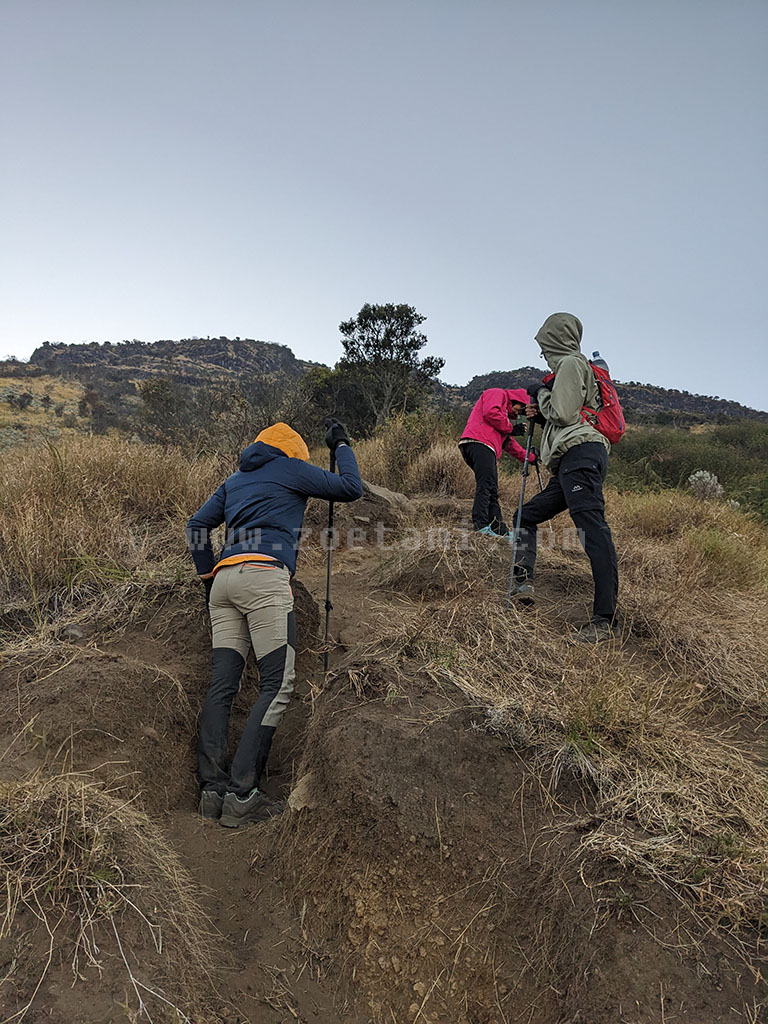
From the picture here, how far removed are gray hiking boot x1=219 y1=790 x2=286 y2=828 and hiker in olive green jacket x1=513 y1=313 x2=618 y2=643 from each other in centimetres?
200

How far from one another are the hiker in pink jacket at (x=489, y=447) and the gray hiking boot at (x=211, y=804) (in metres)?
3.42

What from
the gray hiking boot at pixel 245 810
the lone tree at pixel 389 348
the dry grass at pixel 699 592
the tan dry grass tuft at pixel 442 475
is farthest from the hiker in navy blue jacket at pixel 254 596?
the lone tree at pixel 389 348

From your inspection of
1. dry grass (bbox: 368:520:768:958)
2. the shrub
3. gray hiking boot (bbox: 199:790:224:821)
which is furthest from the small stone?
the shrub

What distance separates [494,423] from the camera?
18.9ft

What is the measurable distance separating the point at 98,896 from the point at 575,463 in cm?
323

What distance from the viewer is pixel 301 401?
11.5m

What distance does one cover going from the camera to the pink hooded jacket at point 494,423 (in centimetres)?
572

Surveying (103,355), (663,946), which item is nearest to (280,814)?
(663,946)

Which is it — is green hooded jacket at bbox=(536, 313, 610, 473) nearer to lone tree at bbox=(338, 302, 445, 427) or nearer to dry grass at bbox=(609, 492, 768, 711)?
dry grass at bbox=(609, 492, 768, 711)

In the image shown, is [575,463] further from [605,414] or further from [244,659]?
[244,659]

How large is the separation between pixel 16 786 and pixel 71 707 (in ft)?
2.57

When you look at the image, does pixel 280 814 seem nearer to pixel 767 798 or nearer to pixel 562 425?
pixel 767 798

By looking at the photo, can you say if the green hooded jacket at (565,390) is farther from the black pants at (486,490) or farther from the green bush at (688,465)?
the green bush at (688,465)

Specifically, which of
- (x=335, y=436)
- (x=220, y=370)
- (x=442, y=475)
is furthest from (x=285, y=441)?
(x=220, y=370)
